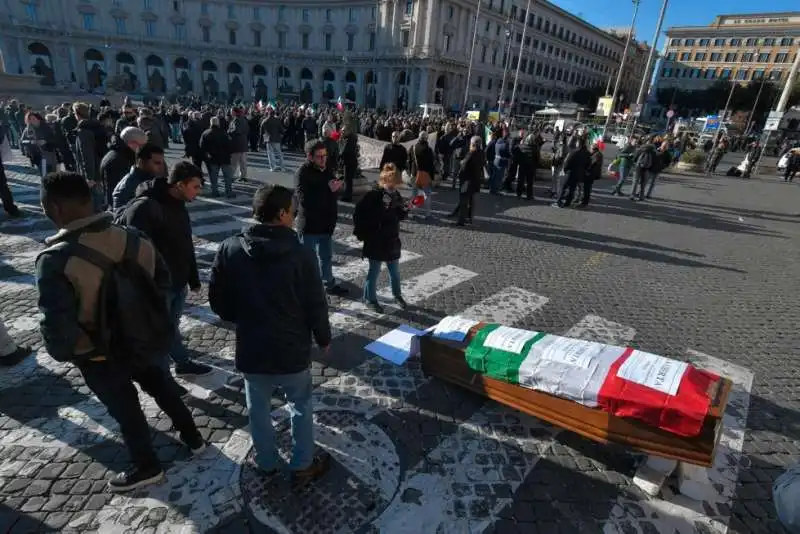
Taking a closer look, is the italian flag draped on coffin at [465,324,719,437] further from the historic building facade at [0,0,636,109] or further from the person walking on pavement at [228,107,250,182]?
the historic building facade at [0,0,636,109]

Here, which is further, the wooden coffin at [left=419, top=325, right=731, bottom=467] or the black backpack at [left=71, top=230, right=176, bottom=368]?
the wooden coffin at [left=419, top=325, right=731, bottom=467]

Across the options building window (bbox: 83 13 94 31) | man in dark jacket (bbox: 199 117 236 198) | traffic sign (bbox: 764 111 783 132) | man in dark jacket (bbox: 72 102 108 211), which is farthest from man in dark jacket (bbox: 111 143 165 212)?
building window (bbox: 83 13 94 31)

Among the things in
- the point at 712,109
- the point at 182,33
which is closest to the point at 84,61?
the point at 182,33

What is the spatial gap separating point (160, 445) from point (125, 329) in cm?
122

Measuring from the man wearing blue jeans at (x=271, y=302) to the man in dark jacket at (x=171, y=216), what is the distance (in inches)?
43.7

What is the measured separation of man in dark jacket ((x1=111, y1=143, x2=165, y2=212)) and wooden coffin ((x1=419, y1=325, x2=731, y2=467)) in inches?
114

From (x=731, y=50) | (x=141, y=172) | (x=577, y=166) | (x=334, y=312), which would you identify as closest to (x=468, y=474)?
(x=334, y=312)

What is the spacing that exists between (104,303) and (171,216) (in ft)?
4.30

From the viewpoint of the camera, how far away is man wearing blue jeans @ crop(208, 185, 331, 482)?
234cm

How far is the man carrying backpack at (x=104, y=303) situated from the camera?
212 centimetres

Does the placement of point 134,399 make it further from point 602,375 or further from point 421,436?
point 602,375

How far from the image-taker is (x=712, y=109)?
75750 millimetres

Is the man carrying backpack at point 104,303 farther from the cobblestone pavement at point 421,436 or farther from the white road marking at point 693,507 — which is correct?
the white road marking at point 693,507

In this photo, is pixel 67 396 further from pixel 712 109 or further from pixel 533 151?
pixel 712 109
